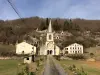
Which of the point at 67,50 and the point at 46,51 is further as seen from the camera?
the point at 67,50

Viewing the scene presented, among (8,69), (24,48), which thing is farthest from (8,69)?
(24,48)

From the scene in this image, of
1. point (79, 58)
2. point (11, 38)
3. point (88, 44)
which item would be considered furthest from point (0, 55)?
point (11, 38)

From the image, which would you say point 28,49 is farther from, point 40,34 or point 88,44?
point 40,34

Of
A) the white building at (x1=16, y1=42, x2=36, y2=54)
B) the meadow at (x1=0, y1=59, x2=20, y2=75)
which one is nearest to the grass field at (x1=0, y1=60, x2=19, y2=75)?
the meadow at (x1=0, y1=59, x2=20, y2=75)

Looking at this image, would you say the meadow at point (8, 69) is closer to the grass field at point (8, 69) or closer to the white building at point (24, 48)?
the grass field at point (8, 69)

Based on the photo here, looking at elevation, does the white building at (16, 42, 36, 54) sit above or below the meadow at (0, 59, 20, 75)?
above

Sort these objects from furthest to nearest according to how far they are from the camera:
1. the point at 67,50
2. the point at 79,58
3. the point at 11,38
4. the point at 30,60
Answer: the point at 11,38 < the point at 67,50 < the point at 79,58 < the point at 30,60

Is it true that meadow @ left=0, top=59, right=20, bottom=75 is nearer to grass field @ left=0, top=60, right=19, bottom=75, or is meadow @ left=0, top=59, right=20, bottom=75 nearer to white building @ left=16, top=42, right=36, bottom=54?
grass field @ left=0, top=60, right=19, bottom=75

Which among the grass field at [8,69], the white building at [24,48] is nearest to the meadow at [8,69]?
the grass field at [8,69]

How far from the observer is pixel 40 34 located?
19800 centimetres

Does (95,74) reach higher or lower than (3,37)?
lower

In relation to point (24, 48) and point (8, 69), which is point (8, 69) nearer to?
point (8, 69)

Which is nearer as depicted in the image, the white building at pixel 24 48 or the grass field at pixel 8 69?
the grass field at pixel 8 69

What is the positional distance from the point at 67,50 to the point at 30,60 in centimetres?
7143
